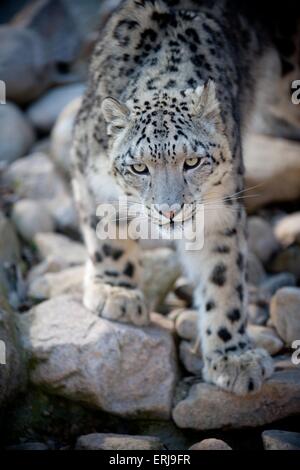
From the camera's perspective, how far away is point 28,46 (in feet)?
34.3

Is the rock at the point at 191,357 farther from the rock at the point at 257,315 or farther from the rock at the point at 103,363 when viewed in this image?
the rock at the point at 257,315

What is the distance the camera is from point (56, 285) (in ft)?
24.4

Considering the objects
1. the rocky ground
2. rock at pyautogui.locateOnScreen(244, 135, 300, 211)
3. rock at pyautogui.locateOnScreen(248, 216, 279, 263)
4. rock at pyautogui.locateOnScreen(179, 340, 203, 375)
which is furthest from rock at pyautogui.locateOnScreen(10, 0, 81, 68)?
rock at pyautogui.locateOnScreen(179, 340, 203, 375)

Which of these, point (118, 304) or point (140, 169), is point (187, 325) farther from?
point (140, 169)

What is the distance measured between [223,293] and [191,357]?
2.10ft

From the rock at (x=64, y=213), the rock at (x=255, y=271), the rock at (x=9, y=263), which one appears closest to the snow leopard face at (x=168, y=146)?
the rock at (x=9, y=263)

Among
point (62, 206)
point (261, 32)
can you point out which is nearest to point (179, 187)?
point (261, 32)

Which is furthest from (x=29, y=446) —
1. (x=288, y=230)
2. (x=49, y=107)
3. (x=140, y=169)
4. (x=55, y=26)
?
(x=55, y=26)

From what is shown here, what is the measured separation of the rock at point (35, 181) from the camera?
9.41 meters

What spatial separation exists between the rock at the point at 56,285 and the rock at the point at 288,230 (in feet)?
7.55

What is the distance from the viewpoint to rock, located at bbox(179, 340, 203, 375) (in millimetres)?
6520

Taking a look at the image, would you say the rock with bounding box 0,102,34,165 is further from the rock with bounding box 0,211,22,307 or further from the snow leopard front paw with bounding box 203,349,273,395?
the snow leopard front paw with bounding box 203,349,273,395

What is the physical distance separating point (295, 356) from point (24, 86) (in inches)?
218
